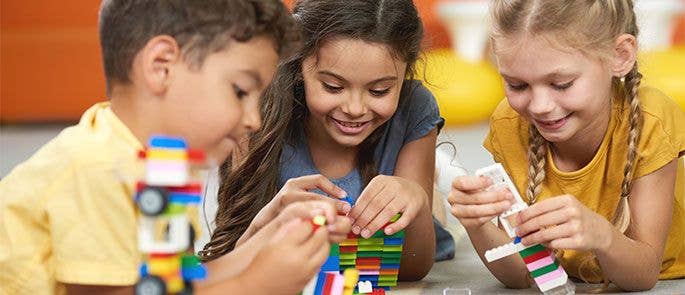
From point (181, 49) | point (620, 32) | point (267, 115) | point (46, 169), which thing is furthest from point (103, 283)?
point (620, 32)

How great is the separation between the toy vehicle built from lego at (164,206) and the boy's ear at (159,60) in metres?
0.14

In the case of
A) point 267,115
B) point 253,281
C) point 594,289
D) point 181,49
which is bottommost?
point 594,289

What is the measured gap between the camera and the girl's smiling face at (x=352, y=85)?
5.77ft

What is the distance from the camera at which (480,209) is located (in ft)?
5.18

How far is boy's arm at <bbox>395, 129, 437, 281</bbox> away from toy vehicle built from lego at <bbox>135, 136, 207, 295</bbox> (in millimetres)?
689

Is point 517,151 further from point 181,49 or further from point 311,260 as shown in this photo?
point 181,49

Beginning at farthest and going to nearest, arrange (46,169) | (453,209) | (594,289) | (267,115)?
(267,115) → (594,289) → (453,209) → (46,169)

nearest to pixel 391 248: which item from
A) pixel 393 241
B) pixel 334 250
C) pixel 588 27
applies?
pixel 393 241

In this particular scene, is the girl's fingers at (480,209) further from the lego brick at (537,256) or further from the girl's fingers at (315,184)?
the girl's fingers at (315,184)

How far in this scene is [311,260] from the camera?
1.33m

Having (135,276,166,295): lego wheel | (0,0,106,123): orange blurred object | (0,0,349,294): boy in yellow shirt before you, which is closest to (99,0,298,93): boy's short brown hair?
(0,0,349,294): boy in yellow shirt

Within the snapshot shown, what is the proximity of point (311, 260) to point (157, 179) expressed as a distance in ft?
0.86

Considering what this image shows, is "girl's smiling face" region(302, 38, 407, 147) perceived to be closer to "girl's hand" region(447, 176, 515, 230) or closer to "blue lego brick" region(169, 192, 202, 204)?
"girl's hand" region(447, 176, 515, 230)

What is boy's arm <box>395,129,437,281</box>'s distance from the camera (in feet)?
5.99
